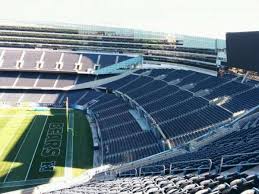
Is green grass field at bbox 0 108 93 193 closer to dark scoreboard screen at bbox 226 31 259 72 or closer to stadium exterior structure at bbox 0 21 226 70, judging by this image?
dark scoreboard screen at bbox 226 31 259 72

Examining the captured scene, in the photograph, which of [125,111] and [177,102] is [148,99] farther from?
[177,102]

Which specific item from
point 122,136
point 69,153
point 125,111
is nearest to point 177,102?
point 122,136

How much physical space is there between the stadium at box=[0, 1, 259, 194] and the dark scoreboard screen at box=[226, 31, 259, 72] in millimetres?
86

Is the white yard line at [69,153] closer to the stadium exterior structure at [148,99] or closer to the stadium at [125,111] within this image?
the stadium at [125,111]

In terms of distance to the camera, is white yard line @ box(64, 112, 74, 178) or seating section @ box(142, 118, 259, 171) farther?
white yard line @ box(64, 112, 74, 178)

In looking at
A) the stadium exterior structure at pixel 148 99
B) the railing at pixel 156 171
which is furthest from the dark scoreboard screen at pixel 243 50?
the railing at pixel 156 171

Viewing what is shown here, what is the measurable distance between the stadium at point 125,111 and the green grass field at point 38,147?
0.11 m

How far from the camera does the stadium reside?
16.2 meters

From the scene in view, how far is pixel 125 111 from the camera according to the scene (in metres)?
49.5

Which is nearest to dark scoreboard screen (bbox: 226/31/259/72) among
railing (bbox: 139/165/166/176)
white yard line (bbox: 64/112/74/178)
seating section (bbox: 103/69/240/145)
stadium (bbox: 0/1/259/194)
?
stadium (bbox: 0/1/259/194)

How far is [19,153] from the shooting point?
37438mm

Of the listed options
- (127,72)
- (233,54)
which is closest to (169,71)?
(127,72)

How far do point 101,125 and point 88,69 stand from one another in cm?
2765

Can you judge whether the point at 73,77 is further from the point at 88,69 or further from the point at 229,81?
the point at 229,81
